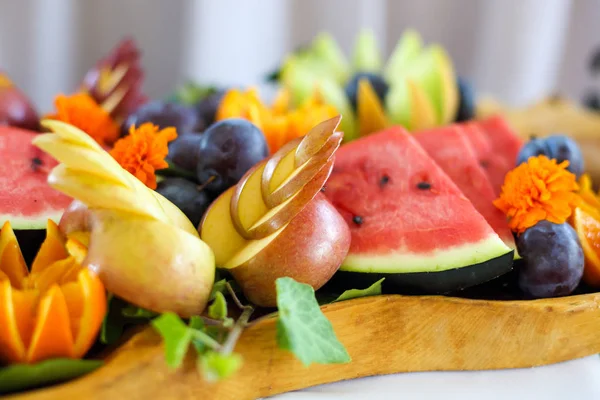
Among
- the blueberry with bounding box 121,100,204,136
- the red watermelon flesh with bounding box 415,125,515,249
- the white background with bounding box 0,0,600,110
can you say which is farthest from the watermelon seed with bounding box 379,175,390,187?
the white background with bounding box 0,0,600,110

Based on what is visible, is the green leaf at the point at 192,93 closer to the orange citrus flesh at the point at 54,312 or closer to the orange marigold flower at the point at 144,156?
the orange marigold flower at the point at 144,156

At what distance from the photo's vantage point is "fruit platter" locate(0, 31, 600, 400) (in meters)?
0.58

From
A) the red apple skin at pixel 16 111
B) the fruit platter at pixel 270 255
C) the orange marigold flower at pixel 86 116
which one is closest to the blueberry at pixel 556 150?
the fruit platter at pixel 270 255

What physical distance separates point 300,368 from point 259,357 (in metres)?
0.07

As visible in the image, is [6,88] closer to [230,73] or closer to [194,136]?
[194,136]

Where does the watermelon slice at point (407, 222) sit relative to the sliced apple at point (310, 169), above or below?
below

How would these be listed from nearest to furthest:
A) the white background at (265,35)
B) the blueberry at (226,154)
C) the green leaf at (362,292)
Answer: the green leaf at (362,292), the blueberry at (226,154), the white background at (265,35)

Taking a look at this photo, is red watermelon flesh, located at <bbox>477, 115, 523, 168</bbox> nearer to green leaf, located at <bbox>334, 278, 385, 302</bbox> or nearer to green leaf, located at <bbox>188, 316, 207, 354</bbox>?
green leaf, located at <bbox>334, 278, 385, 302</bbox>

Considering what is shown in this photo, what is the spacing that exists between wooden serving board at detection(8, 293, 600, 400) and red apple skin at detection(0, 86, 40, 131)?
0.64m

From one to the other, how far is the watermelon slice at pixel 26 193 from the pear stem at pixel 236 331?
0.33 meters

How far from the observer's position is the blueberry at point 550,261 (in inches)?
31.1

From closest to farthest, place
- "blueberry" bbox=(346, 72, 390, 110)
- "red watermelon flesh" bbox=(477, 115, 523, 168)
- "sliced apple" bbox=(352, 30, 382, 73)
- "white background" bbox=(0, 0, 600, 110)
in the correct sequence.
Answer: "red watermelon flesh" bbox=(477, 115, 523, 168), "blueberry" bbox=(346, 72, 390, 110), "sliced apple" bbox=(352, 30, 382, 73), "white background" bbox=(0, 0, 600, 110)

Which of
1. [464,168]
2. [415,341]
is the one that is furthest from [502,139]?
[415,341]

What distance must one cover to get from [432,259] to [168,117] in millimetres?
548
